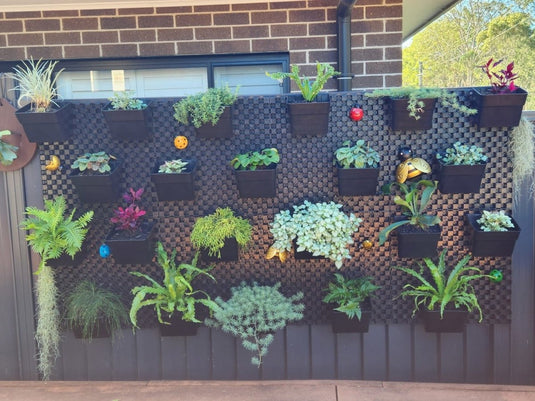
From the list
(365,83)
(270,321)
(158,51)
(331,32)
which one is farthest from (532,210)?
(158,51)

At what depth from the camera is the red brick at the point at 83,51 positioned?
5.08 metres

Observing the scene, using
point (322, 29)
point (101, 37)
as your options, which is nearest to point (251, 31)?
point (322, 29)

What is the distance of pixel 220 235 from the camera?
303 centimetres

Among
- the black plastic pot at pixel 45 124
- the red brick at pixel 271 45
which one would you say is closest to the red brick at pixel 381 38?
the red brick at pixel 271 45

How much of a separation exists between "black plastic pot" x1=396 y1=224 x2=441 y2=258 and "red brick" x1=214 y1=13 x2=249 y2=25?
274 cm

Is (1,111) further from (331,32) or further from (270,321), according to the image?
(331,32)

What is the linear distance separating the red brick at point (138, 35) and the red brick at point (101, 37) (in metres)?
0.05

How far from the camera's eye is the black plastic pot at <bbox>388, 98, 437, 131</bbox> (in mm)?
2996

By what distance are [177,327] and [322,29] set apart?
118 inches

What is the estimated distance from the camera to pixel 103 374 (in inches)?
131

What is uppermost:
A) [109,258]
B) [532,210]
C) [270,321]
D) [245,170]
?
[245,170]

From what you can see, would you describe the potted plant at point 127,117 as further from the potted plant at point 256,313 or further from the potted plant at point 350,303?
the potted plant at point 350,303

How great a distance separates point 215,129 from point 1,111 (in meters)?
1.23

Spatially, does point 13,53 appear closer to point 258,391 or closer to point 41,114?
point 41,114
